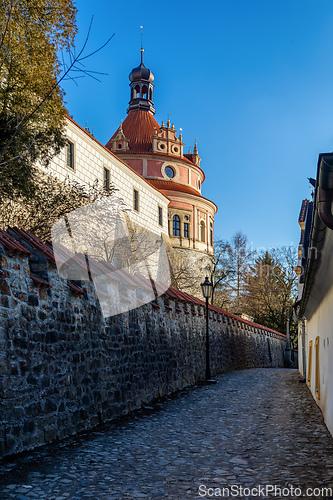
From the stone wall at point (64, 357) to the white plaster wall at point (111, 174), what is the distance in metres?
15.0

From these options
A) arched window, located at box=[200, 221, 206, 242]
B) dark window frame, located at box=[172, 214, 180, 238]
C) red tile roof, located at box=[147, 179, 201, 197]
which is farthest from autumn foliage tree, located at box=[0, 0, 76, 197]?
arched window, located at box=[200, 221, 206, 242]

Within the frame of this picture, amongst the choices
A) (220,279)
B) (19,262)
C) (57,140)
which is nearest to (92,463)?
(19,262)

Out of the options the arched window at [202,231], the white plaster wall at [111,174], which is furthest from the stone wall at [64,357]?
the arched window at [202,231]

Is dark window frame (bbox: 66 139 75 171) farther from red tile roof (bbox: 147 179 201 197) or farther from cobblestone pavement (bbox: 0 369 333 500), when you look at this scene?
cobblestone pavement (bbox: 0 369 333 500)

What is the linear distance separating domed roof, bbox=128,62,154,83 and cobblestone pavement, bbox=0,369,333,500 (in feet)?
170

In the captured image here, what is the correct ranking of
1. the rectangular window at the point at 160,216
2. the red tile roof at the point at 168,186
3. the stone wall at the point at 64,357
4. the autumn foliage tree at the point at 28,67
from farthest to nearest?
the red tile roof at the point at 168,186, the rectangular window at the point at 160,216, the autumn foliage tree at the point at 28,67, the stone wall at the point at 64,357

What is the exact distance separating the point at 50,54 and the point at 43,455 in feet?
34.4

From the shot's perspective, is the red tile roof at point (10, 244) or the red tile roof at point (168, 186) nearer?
the red tile roof at point (10, 244)

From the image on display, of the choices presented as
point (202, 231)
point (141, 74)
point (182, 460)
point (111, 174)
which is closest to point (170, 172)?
point (202, 231)

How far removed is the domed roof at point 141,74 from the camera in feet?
182

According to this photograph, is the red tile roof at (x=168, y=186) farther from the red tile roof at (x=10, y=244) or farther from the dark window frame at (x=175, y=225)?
the red tile roof at (x=10, y=244)

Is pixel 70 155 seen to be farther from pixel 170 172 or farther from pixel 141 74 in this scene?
pixel 141 74

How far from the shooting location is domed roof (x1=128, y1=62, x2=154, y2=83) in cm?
5553

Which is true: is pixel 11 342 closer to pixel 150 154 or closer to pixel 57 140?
pixel 57 140
